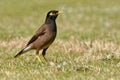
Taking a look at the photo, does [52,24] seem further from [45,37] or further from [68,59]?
[68,59]

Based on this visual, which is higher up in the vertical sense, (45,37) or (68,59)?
(45,37)

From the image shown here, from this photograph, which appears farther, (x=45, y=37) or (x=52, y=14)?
(x=52, y=14)

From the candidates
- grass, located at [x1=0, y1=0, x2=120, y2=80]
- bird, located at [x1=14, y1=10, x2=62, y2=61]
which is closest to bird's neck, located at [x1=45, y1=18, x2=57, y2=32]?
bird, located at [x1=14, y1=10, x2=62, y2=61]

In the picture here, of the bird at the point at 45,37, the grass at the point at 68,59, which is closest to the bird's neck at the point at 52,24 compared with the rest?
the bird at the point at 45,37

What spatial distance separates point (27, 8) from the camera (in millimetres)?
30812

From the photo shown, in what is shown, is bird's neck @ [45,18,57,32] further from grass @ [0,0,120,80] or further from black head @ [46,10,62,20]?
grass @ [0,0,120,80]

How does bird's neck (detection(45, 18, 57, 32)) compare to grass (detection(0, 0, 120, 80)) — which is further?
bird's neck (detection(45, 18, 57, 32))

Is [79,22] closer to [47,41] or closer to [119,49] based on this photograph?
[119,49]

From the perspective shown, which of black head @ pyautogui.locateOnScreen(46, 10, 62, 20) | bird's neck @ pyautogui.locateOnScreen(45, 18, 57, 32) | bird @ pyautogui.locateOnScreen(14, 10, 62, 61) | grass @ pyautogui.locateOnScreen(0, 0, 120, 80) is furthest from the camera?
black head @ pyautogui.locateOnScreen(46, 10, 62, 20)

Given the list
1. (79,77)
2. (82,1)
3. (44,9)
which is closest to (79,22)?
(44,9)

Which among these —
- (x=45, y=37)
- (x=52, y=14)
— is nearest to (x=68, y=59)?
(x=45, y=37)

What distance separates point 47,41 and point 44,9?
20202mm

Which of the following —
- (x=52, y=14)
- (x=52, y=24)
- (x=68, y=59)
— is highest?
(x=52, y=14)

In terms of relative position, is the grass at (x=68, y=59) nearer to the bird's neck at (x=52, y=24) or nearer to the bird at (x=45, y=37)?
the bird at (x=45, y=37)
